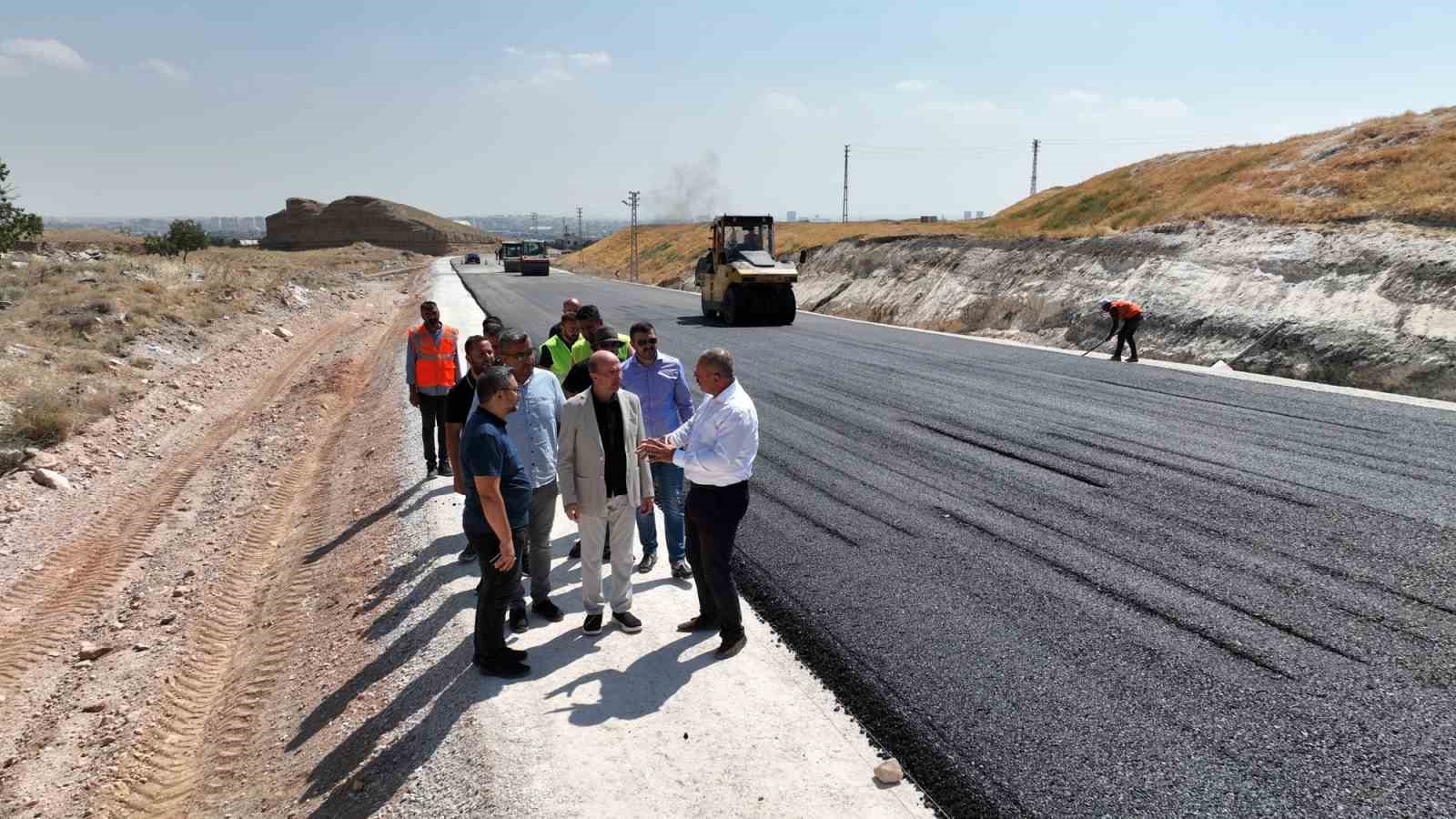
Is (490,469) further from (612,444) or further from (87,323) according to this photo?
(87,323)

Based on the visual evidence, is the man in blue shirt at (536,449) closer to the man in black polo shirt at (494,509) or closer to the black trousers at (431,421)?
the man in black polo shirt at (494,509)

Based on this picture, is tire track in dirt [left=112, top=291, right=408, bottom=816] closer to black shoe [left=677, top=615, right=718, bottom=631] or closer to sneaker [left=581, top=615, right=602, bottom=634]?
sneaker [left=581, top=615, right=602, bottom=634]

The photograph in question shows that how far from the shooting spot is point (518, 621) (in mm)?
5195

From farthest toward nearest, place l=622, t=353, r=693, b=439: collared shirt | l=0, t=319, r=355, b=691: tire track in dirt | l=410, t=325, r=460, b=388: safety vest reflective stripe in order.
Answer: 1. l=410, t=325, r=460, b=388: safety vest reflective stripe
2. l=0, t=319, r=355, b=691: tire track in dirt
3. l=622, t=353, r=693, b=439: collared shirt

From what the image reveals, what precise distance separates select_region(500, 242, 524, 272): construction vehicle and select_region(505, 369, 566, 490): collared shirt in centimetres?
5157

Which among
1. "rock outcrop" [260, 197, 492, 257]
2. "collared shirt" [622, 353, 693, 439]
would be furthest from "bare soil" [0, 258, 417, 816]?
"rock outcrop" [260, 197, 492, 257]

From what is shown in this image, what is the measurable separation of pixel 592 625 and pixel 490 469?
4.79 ft

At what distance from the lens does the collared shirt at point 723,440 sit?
14.8 ft

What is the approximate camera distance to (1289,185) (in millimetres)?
23141

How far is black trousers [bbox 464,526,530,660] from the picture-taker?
4496 millimetres

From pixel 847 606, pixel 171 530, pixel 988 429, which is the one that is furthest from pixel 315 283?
pixel 847 606

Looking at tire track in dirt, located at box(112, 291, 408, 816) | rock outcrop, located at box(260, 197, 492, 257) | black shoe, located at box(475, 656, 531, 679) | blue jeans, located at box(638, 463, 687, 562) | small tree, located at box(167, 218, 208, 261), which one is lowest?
tire track in dirt, located at box(112, 291, 408, 816)

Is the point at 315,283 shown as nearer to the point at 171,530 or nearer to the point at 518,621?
the point at 171,530

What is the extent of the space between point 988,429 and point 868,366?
510cm
